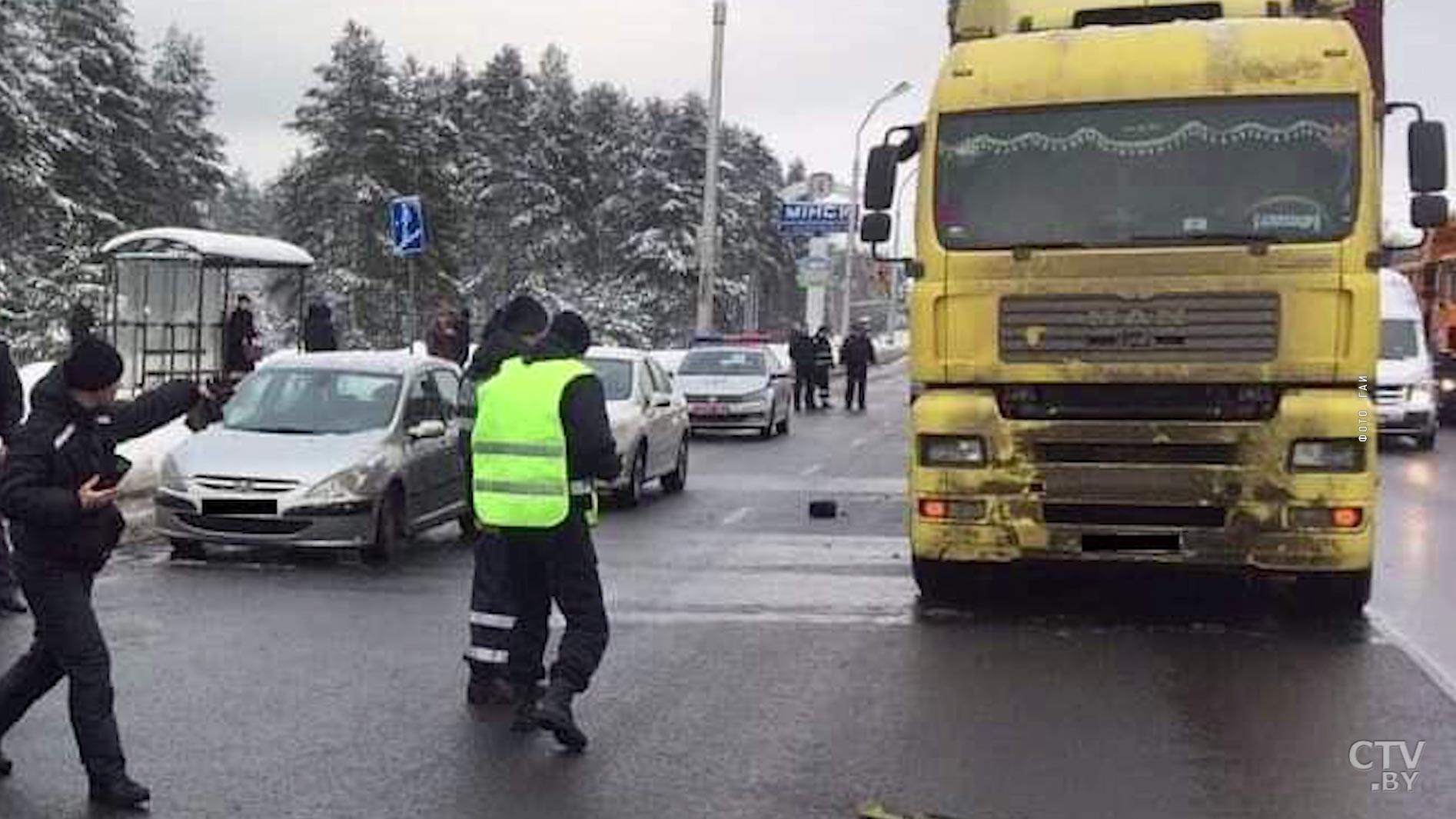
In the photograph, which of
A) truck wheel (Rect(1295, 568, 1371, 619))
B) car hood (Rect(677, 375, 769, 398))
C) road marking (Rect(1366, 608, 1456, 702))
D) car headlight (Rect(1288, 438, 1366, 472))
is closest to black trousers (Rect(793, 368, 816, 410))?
car hood (Rect(677, 375, 769, 398))

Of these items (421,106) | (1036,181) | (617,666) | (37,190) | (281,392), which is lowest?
(617,666)

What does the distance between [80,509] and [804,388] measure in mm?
30602

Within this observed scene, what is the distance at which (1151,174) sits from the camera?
927 centimetres

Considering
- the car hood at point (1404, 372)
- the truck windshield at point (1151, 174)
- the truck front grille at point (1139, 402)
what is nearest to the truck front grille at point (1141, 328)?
the truck front grille at point (1139, 402)

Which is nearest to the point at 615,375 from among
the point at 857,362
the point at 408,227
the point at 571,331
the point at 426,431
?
the point at 408,227

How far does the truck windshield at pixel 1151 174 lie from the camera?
9047 mm

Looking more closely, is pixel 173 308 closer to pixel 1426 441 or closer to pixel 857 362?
pixel 857 362

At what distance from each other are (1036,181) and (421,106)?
69.2 metres

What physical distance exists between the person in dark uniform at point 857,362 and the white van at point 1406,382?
12.0 meters

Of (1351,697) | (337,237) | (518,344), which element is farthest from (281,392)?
(337,237)

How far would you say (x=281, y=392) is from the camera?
1287cm

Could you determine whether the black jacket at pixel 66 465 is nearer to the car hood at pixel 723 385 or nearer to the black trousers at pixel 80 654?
the black trousers at pixel 80 654

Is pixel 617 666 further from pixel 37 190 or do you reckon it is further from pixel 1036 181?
pixel 37 190

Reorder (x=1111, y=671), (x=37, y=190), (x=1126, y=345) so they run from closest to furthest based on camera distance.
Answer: (x=1111, y=671), (x=1126, y=345), (x=37, y=190)
